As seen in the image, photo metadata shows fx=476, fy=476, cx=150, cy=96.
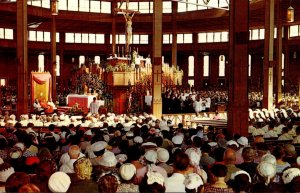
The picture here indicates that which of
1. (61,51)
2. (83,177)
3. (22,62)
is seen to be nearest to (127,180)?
(83,177)

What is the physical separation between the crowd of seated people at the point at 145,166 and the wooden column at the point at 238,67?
1691 mm

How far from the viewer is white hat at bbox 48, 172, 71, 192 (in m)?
6.29

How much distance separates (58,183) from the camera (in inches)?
247

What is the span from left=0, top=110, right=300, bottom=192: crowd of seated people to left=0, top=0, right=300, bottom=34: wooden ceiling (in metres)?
26.6

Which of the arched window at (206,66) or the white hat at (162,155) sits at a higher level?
the arched window at (206,66)

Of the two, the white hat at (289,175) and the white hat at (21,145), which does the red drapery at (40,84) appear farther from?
the white hat at (289,175)

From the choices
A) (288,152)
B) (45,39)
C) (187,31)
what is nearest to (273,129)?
(288,152)

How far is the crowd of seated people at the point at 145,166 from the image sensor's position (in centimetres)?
636

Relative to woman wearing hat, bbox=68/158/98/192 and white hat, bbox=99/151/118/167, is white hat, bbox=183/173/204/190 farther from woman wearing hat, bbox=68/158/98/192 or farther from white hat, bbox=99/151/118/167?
white hat, bbox=99/151/118/167

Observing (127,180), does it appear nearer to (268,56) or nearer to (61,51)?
(268,56)

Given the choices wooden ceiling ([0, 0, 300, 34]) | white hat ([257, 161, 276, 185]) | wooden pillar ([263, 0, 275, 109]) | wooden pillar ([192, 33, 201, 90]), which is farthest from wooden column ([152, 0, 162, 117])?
wooden pillar ([192, 33, 201, 90])

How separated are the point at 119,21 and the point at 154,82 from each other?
22132 mm

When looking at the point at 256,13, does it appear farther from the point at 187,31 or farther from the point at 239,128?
the point at 239,128

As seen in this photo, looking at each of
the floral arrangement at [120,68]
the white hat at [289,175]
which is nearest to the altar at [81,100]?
the floral arrangement at [120,68]
